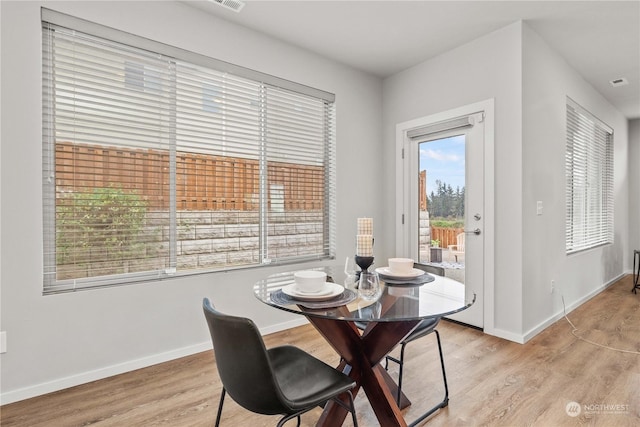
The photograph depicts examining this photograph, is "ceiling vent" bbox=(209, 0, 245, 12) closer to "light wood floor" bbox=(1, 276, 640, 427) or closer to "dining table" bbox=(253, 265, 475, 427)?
"dining table" bbox=(253, 265, 475, 427)

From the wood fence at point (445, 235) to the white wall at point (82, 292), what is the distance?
68.3 inches

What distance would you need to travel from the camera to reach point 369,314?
1.32 metres

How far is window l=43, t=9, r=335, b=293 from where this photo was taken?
2.15 m

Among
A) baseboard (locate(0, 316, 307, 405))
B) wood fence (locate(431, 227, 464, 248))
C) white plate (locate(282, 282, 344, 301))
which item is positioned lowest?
baseboard (locate(0, 316, 307, 405))

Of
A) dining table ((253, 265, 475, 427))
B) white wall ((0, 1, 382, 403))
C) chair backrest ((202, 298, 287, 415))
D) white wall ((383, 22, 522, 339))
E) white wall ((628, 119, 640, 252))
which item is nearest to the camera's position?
chair backrest ((202, 298, 287, 415))

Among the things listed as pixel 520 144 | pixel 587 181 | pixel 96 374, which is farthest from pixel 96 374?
pixel 587 181

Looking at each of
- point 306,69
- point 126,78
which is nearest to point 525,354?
point 306,69

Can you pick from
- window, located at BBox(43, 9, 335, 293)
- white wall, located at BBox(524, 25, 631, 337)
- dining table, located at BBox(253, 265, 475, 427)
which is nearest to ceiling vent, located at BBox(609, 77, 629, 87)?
white wall, located at BBox(524, 25, 631, 337)

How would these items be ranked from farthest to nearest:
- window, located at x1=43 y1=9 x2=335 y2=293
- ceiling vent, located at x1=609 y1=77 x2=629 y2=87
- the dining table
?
ceiling vent, located at x1=609 y1=77 x2=629 y2=87, window, located at x1=43 y1=9 x2=335 y2=293, the dining table

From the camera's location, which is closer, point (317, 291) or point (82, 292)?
point (317, 291)

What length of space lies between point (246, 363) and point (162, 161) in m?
1.89

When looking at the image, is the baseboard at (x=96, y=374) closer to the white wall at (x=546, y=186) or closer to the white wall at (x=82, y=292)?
the white wall at (x=82, y=292)

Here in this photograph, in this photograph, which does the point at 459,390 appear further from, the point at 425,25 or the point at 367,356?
the point at 425,25

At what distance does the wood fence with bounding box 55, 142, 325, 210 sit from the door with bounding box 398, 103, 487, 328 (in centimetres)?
107
